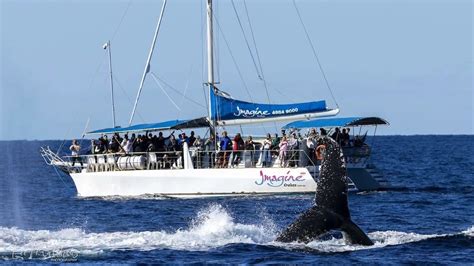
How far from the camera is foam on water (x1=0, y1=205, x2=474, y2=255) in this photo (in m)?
25.8

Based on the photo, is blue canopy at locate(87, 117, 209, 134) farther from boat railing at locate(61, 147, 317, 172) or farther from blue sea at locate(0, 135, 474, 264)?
blue sea at locate(0, 135, 474, 264)

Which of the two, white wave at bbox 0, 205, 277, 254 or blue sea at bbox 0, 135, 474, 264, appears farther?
white wave at bbox 0, 205, 277, 254

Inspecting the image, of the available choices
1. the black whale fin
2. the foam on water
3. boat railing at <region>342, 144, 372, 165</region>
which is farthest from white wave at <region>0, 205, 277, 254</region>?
boat railing at <region>342, 144, 372, 165</region>

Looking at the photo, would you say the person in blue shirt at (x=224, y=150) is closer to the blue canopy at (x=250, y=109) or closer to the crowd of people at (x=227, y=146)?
the crowd of people at (x=227, y=146)

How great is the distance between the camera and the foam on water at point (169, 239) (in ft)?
84.5

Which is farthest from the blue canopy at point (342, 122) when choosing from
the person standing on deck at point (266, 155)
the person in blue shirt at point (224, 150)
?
the person in blue shirt at point (224, 150)

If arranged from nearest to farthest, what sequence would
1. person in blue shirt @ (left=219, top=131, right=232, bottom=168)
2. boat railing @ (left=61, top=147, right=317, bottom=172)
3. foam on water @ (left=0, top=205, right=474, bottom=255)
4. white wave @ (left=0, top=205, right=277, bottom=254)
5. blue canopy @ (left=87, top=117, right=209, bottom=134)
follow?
1. foam on water @ (left=0, top=205, right=474, bottom=255)
2. white wave @ (left=0, top=205, right=277, bottom=254)
3. boat railing @ (left=61, top=147, right=317, bottom=172)
4. person in blue shirt @ (left=219, top=131, right=232, bottom=168)
5. blue canopy @ (left=87, top=117, right=209, bottom=134)

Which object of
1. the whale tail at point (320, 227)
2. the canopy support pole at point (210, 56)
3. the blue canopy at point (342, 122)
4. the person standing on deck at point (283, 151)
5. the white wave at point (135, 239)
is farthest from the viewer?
the canopy support pole at point (210, 56)

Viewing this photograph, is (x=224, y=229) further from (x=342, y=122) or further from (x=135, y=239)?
(x=342, y=122)

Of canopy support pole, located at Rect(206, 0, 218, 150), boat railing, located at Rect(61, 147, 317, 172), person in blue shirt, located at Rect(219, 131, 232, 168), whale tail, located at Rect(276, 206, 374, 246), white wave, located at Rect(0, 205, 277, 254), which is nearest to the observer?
whale tail, located at Rect(276, 206, 374, 246)

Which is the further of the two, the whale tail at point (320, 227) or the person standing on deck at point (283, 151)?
the person standing on deck at point (283, 151)

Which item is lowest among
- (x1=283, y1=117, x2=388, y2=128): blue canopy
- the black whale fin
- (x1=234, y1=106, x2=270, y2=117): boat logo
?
the black whale fin

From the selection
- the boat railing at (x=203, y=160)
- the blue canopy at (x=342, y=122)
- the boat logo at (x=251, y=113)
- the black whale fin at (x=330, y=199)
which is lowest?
the black whale fin at (x=330, y=199)

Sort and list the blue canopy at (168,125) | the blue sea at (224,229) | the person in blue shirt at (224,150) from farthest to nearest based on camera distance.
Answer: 1. the blue canopy at (168,125)
2. the person in blue shirt at (224,150)
3. the blue sea at (224,229)
